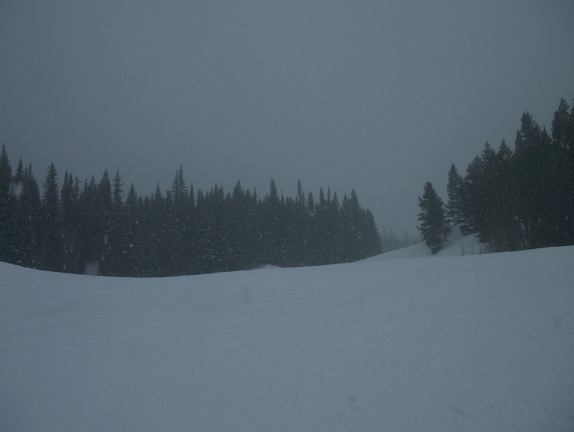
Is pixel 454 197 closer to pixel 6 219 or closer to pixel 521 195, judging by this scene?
pixel 521 195

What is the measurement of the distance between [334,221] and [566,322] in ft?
213

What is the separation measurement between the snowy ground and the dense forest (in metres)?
42.1

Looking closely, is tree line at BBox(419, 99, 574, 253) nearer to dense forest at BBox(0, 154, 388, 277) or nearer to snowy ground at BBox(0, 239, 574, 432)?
snowy ground at BBox(0, 239, 574, 432)

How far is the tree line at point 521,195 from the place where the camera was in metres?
25.6

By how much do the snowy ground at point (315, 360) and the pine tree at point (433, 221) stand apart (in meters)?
33.7

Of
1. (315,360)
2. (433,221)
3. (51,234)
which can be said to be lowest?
(315,360)

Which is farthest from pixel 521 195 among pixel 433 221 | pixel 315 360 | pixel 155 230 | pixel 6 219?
pixel 6 219

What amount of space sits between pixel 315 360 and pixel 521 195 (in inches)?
1312

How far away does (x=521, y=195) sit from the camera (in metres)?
28.5

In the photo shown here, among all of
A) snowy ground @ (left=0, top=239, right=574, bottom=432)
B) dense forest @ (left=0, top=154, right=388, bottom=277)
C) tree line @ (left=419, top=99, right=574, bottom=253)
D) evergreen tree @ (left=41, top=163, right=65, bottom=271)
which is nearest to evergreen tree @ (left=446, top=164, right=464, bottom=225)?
tree line @ (left=419, top=99, right=574, bottom=253)

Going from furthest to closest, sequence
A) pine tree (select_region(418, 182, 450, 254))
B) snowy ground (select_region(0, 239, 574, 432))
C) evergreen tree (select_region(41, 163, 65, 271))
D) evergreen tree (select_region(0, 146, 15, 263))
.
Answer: evergreen tree (select_region(41, 163, 65, 271)), pine tree (select_region(418, 182, 450, 254)), evergreen tree (select_region(0, 146, 15, 263)), snowy ground (select_region(0, 239, 574, 432))

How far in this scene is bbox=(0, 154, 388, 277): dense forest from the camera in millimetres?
41406

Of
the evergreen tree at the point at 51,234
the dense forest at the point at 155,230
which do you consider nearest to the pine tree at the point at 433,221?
the dense forest at the point at 155,230

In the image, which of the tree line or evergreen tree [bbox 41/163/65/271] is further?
evergreen tree [bbox 41/163/65/271]
